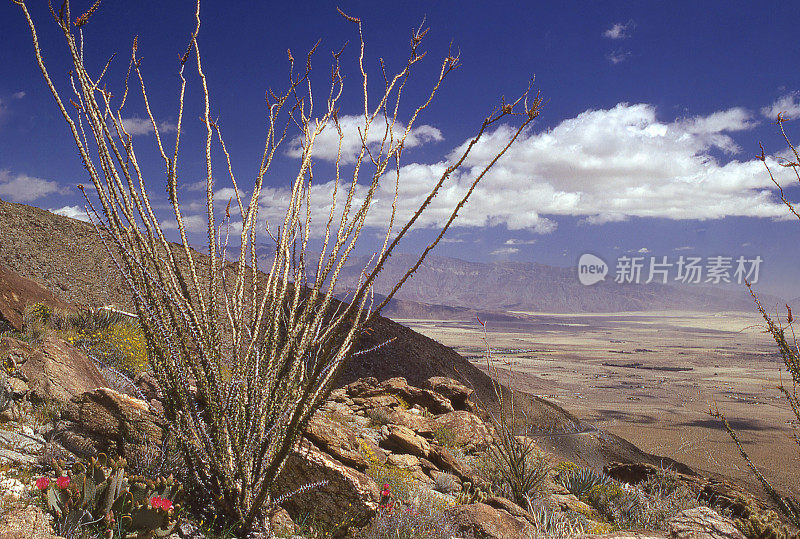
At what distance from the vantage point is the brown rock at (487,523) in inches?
159

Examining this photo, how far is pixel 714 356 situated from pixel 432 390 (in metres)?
93.3

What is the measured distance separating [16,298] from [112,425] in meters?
6.51

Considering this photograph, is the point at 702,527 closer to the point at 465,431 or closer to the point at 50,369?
the point at 465,431

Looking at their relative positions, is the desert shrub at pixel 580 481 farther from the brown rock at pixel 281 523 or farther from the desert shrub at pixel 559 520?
the brown rock at pixel 281 523

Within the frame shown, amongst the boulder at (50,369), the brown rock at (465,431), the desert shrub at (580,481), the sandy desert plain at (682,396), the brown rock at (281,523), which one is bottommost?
the sandy desert plain at (682,396)

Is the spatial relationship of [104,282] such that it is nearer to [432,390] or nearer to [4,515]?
[432,390]

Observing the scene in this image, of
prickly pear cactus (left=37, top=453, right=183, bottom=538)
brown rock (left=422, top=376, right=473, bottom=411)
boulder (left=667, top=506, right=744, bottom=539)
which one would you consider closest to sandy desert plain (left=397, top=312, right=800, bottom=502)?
boulder (left=667, top=506, right=744, bottom=539)

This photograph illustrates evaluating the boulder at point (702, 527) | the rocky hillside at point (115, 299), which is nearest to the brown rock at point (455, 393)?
the rocky hillside at point (115, 299)

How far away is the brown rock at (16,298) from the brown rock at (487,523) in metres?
6.98

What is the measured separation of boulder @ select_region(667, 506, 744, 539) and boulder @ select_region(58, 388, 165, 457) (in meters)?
4.56

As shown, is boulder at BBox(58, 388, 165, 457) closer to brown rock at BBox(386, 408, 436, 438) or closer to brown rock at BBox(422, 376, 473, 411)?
brown rock at BBox(386, 408, 436, 438)

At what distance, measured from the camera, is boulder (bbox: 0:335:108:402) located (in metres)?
4.43

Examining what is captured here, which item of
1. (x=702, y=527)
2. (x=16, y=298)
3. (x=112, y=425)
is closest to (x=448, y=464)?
(x=702, y=527)

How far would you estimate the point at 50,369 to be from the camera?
471cm
